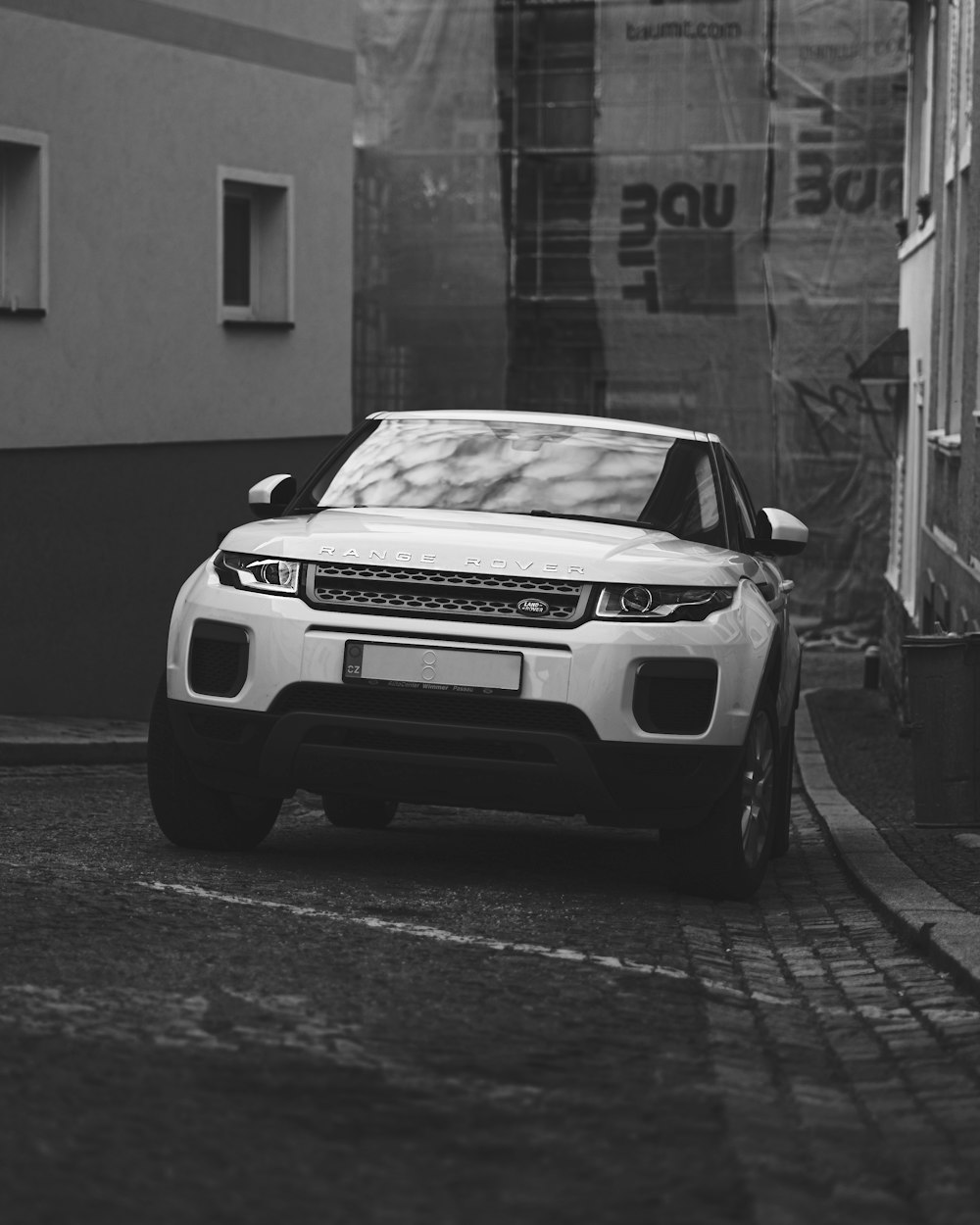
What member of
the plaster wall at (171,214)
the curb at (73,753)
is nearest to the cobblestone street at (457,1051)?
the curb at (73,753)

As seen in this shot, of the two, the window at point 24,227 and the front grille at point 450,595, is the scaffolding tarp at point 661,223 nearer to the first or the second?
the window at point 24,227

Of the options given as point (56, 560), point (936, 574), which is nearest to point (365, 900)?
point (56, 560)

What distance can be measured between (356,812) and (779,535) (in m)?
2.17

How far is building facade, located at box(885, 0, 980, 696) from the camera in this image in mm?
15414

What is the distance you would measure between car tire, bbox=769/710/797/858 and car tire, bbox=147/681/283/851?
1.89 meters

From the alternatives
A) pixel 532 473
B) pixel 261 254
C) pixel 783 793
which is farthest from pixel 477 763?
pixel 261 254

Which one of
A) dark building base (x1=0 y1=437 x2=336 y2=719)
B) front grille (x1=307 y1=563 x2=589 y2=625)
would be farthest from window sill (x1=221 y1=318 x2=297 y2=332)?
front grille (x1=307 y1=563 x2=589 y2=625)

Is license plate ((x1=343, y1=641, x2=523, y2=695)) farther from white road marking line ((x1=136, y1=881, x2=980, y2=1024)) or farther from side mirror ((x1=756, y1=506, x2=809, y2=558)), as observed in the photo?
side mirror ((x1=756, y1=506, x2=809, y2=558))

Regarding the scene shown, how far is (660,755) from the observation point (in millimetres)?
7422

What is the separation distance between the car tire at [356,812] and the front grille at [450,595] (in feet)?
7.60

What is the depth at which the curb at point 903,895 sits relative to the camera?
6617 millimetres

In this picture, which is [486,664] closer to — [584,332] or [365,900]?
[365,900]

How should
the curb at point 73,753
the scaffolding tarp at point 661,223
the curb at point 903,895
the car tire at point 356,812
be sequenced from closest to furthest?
1. the curb at point 903,895
2. the car tire at point 356,812
3. the curb at point 73,753
4. the scaffolding tarp at point 661,223

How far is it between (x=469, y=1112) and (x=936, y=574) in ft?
45.7
